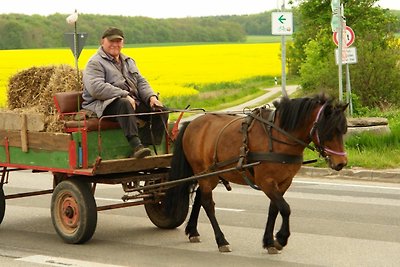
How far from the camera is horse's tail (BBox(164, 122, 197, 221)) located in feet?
32.7

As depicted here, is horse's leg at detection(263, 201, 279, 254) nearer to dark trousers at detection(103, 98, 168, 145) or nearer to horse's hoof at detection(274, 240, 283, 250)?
horse's hoof at detection(274, 240, 283, 250)

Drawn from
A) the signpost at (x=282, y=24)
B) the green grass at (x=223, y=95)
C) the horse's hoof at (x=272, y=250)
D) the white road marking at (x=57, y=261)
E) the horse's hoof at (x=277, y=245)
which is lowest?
the green grass at (x=223, y=95)

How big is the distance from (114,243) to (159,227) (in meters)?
0.93

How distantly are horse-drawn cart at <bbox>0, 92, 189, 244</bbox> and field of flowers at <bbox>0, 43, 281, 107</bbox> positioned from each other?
22.3 meters

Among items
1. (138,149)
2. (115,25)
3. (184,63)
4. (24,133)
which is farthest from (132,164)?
(115,25)

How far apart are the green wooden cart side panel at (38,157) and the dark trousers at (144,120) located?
2.21 ft

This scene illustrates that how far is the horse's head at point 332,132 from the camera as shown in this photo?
28.7 feet

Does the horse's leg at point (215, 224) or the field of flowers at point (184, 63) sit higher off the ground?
the horse's leg at point (215, 224)

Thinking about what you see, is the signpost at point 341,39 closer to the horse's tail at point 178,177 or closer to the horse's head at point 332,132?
the horse's tail at point 178,177

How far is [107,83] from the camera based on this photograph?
10078 mm

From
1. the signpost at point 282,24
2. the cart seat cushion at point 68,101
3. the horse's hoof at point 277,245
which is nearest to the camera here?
the horse's hoof at point 277,245

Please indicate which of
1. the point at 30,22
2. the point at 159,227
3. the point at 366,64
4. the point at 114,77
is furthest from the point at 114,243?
the point at 30,22

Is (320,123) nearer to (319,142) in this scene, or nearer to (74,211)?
(319,142)

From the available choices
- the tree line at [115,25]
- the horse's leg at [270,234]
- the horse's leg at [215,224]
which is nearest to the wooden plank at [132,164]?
the horse's leg at [215,224]
